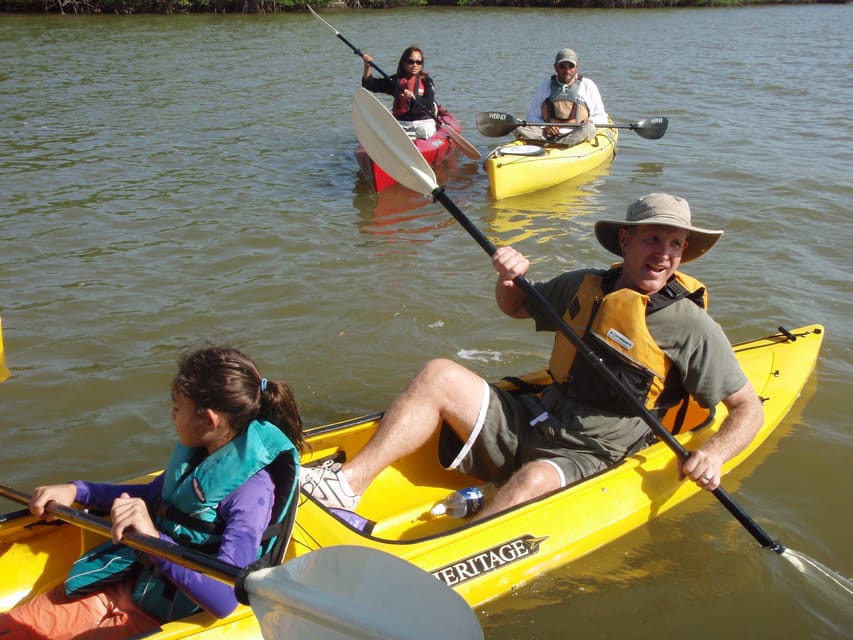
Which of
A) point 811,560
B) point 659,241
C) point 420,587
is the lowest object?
point 811,560

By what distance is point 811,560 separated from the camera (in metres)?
3.31

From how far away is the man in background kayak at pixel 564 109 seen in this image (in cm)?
814

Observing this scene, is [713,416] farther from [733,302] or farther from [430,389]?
[733,302]

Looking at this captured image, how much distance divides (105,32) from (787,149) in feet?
50.4

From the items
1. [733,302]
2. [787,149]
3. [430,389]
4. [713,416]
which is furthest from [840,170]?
[430,389]

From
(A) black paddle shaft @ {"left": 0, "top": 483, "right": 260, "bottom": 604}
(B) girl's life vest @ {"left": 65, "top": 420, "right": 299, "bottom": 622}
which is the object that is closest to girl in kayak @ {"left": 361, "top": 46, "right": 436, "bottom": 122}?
(B) girl's life vest @ {"left": 65, "top": 420, "right": 299, "bottom": 622}

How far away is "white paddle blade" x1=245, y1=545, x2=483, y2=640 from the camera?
1818 millimetres

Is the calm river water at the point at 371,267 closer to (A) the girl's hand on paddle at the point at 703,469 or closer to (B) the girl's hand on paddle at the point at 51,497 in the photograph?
(A) the girl's hand on paddle at the point at 703,469

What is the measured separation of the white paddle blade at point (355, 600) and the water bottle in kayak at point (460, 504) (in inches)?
51.9

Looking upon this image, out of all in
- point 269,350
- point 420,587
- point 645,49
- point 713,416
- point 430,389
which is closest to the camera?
point 420,587

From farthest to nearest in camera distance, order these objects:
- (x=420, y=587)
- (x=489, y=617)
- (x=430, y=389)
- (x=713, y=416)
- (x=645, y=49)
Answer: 1. (x=645, y=49)
2. (x=713, y=416)
3. (x=430, y=389)
4. (x=489, y=617)
5. (x=420, y=587)

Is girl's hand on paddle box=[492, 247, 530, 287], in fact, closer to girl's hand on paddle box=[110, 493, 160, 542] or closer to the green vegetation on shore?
girl's hand on paddle box=[110, 493, 160, 542]

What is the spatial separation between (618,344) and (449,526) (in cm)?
97

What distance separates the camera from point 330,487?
3066mm
